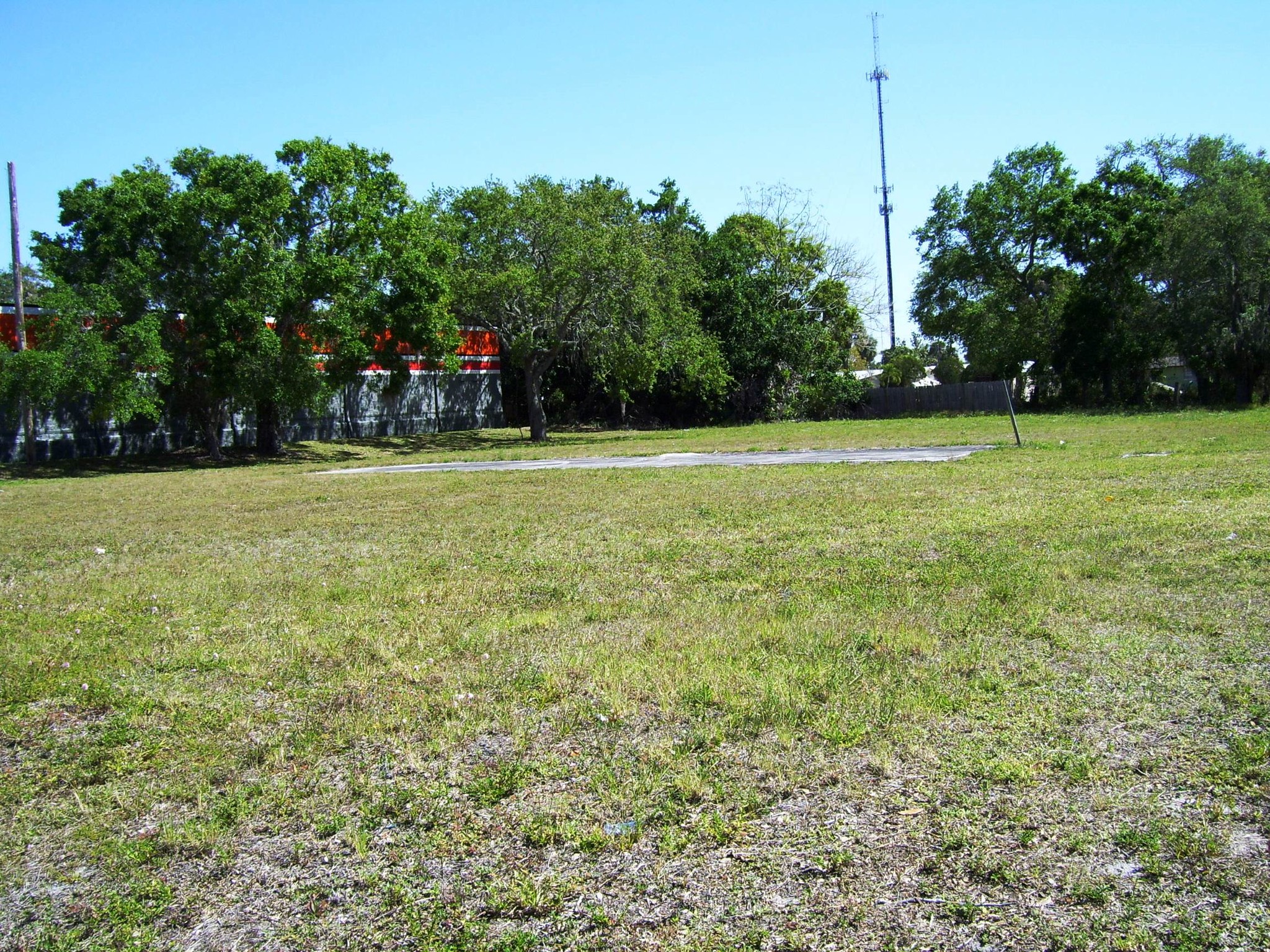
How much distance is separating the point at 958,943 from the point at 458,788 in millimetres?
1757

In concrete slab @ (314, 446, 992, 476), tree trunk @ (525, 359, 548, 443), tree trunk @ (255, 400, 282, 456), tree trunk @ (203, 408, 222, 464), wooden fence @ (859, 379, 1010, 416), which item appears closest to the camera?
concrete slab @ (314, 446, 992, 476)

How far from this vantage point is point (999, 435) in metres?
23.0

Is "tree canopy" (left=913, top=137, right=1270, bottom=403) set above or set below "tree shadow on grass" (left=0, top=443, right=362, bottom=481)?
above

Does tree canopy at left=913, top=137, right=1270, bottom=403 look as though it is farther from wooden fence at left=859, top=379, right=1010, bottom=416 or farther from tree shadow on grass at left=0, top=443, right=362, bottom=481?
tree shadow on grass at left=0, top=443, right=362, bottom=481

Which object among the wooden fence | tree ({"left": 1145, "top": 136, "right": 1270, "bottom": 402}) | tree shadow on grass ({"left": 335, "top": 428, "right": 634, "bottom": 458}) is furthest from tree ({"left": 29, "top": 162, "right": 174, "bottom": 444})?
tree ({"left": 1145, "top": 136, "right": 1270, "bottom": 402})

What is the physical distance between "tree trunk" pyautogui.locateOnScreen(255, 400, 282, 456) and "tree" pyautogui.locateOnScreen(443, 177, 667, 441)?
6967 millimetres

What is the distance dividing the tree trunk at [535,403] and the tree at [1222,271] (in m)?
23.2

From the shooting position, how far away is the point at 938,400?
139 ft

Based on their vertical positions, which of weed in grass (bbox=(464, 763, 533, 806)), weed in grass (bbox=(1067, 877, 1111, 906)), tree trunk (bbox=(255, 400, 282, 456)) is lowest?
weed in grass (bbox=(1067, 877, 1111, 906))

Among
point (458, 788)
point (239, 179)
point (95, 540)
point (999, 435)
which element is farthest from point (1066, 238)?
point (458, 788)

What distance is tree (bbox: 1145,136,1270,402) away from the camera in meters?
31.7

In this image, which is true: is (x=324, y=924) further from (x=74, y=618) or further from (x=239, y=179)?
(x=239, y=179)

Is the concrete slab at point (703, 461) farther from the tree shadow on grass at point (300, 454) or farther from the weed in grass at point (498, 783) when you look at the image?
the weed in grass at point (498, 783)

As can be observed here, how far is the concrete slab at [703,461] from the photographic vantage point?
1698 centimetres
